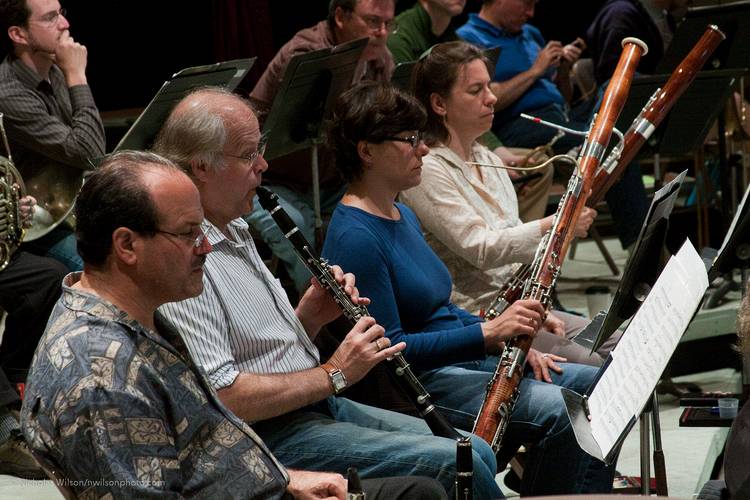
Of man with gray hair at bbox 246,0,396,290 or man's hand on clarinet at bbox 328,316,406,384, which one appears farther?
man with gray hair at bbox 246,0,396,290

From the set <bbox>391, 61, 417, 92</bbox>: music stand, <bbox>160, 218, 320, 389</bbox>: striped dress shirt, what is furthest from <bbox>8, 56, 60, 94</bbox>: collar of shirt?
<bbox>160, 218, 320, 389</bbox>: striped dress shirt

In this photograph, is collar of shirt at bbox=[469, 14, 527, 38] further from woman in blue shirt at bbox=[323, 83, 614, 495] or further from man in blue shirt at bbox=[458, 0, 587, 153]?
woman in blue shirt at bbox=[323, 83, 614, 495]

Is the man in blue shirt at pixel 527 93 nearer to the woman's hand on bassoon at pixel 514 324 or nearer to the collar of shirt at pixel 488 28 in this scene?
the collar of shirt at pixel 488 28

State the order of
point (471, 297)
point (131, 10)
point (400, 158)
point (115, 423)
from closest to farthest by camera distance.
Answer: point (115, 423) < point (400, 158) < point (471, 297) < point (131, 10)

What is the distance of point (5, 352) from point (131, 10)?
3.38m

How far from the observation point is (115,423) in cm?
162

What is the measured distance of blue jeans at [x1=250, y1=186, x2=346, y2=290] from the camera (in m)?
4.33

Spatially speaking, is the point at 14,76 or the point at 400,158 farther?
the point at 14,76

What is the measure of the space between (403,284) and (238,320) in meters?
0.61

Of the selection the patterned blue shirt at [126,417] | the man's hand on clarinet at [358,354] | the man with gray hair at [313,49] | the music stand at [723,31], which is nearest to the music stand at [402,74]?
the man with gray hair at [313,49]

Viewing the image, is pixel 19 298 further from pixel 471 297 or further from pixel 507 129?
pixel 507 129

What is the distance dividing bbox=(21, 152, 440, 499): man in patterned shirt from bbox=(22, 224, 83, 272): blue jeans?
1943 mm

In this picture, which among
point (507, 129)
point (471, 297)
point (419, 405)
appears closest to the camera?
point (419, 405)

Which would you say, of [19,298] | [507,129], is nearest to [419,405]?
[19,298]
